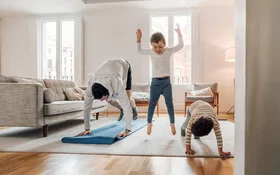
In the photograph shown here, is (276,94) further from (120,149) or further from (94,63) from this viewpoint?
(94,63)

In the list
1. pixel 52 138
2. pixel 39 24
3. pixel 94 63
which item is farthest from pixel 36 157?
pixel 39 24

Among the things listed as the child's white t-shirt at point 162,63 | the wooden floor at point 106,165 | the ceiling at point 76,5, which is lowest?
the wooden floor at point 106,165

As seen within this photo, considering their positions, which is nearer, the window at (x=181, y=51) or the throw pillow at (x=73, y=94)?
the throw pillow at (x=73, y=94)

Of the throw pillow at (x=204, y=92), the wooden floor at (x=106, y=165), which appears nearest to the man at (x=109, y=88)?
the wooden floor at (x=106, y=165)

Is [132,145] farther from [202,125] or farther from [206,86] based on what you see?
[206,86]

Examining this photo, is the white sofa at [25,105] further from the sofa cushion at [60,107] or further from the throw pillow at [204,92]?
the throw pillow at [204,92]

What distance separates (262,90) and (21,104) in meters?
2.81

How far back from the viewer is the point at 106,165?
1885 mm

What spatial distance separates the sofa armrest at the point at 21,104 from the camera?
3.04 m

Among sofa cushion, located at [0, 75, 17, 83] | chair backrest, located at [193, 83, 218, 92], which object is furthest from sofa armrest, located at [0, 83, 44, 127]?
chair backrest, located at [193, 83, 218, 92]

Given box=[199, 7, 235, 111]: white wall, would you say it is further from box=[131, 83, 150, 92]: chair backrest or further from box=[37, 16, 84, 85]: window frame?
box=[37, 16, 84, 85]: window frame

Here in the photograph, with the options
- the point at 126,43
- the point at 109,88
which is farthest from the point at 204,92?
the point at 109,88

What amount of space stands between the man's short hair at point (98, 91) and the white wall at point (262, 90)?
1854mm

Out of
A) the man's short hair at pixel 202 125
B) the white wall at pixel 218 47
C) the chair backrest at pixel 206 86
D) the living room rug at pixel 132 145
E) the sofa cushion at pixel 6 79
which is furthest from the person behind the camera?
the white wall at pixel 218 47
